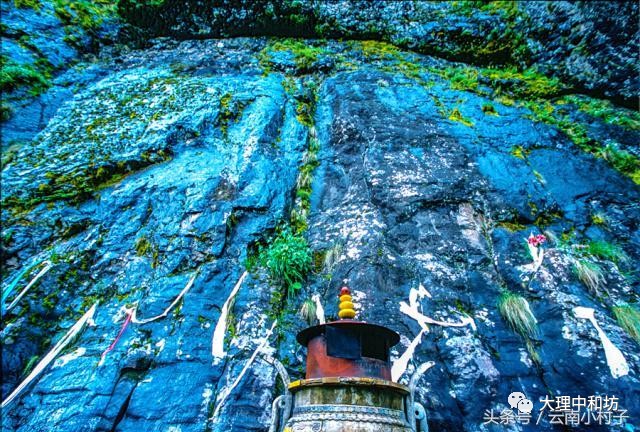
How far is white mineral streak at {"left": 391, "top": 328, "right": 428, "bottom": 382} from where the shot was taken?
143 inches

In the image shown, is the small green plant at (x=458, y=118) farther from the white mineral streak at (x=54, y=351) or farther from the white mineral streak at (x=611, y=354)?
the white mineral streak at (x=54, y=351)

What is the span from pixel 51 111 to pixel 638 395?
30.5ft

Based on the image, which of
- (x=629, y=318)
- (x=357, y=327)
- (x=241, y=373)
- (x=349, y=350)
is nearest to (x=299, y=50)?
(x=241, y=373)

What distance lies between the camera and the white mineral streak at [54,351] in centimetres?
352

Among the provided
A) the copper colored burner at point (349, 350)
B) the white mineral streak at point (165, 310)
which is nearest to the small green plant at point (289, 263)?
the white mineral streak at point (165, 310)

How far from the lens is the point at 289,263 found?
4.51 meters

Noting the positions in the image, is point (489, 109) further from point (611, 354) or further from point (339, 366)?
point (339, 366)

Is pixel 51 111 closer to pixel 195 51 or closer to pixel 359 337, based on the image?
pixel 195 51

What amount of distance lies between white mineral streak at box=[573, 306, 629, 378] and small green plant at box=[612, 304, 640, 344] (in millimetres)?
232

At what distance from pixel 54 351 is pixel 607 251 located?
6453 millimetres

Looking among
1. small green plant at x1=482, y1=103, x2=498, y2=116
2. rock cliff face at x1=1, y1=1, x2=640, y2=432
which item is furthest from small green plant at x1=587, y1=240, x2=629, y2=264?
small green plant at x1=482, y1=103, x2=498, y2=116

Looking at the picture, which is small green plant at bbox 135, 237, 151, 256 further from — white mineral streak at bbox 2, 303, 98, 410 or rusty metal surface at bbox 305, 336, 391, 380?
rusty metal surface at bbox 305, 336, 391, 380

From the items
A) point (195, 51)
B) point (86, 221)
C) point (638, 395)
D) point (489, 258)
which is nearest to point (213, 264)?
point (86, 221)

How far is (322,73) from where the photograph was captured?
25.9 ft
